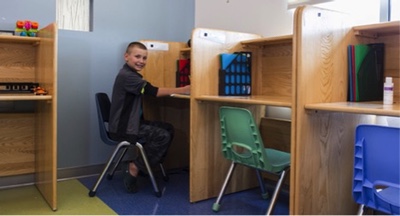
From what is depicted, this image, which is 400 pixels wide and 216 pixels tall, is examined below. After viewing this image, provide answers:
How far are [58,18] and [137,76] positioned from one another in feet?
3.17

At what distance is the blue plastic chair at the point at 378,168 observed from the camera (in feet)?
4.38

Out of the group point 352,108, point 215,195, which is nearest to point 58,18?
point 215,195

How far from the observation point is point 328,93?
1.88m

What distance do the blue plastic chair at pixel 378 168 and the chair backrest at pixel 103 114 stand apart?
1.82 metres

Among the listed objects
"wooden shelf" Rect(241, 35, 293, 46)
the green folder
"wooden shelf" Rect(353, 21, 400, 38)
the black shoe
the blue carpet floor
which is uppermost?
"wooden shelf" Rect(241, 35, 293, 46)

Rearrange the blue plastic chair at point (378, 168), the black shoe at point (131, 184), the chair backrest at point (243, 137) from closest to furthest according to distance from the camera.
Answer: the blue plastic chair at point (378, 168) < the chair backrest at point (243, 137) < the black shoe at point (131, 184)

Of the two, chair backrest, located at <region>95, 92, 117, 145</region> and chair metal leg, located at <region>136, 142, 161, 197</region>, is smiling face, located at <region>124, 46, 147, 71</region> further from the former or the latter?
chair metal leg, located at <region>136, 142, 161, 197</region>

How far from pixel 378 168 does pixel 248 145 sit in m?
0.79

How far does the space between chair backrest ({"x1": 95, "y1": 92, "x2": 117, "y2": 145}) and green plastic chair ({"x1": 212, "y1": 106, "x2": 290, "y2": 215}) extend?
98 centimetres

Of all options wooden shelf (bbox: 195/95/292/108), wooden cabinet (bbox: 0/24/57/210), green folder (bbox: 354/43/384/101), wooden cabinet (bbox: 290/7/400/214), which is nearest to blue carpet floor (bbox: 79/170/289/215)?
wooden cabinet (bbox: 0/24/57/210)

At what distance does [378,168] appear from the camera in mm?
1396

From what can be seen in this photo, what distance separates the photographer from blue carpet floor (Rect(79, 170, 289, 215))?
2.37m

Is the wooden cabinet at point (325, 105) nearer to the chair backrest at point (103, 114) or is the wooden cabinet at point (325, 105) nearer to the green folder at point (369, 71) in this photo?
the green folder at point (369, 71)

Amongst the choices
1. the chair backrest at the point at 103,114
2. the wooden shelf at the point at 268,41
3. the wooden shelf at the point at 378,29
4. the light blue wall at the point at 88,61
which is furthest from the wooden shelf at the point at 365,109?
the light blue wall at the point at 88,61
